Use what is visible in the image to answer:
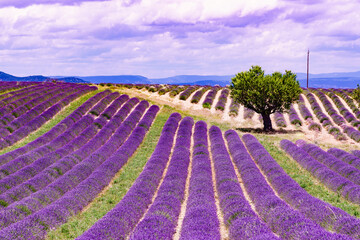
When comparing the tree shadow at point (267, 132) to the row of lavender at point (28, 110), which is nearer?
the row of lavender at point (28, 110)

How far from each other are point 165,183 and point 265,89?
17.9 metres

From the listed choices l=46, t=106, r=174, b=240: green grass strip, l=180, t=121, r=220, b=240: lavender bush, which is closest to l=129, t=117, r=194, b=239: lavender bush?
l=180, t=121, r=220, b=240: lavender bush

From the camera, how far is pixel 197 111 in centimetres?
3750

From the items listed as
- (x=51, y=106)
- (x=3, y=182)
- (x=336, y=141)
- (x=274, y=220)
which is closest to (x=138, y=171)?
(x=3, y=182)

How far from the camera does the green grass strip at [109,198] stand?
9152 millimetres

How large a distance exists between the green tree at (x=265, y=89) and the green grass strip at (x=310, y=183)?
677 centimetres

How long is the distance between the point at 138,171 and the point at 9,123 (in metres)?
14.9

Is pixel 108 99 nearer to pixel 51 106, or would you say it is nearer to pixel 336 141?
pixel 51 106

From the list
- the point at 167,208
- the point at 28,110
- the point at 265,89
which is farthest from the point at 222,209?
the point at 28,110

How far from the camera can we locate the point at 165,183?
12438 millimetres

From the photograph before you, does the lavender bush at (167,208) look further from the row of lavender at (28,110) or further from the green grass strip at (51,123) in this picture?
the row of lavender at (28,110)

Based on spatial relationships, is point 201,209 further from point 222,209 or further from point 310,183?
point 310,183

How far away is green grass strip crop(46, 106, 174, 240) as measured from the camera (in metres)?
9.15

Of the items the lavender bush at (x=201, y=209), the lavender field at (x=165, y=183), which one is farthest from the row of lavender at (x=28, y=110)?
the lavender bush at (x=201, y=209)
